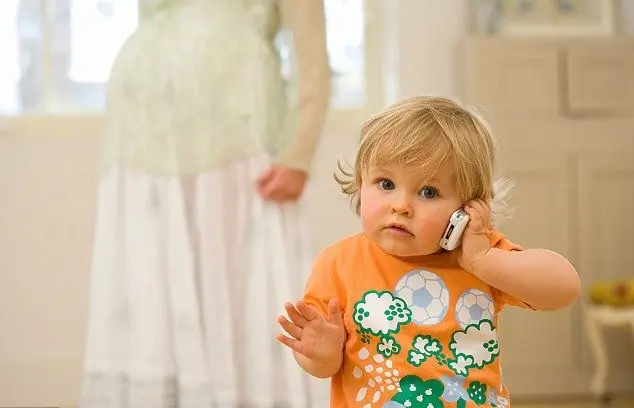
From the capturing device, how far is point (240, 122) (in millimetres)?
1919

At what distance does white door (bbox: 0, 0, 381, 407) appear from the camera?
3.52 meters

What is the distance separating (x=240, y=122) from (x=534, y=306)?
0.94 m

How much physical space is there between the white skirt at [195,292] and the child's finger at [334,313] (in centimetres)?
77

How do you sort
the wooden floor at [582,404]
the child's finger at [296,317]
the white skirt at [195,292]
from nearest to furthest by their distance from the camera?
the child's finger at [296,317], the white skirt at [195,292], the wooden floor at [582,404]

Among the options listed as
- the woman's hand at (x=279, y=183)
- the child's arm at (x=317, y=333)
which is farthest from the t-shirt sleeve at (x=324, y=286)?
the woman's hand at (x=279, y=183)

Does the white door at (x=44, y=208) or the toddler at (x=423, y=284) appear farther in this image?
the white door at (x=44, y=208)

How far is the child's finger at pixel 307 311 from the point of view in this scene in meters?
1.10

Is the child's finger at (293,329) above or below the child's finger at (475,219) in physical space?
below

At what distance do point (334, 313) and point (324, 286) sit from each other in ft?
0.23

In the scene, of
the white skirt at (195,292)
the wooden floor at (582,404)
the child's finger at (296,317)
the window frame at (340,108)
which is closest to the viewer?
the child's finger at (296,317)

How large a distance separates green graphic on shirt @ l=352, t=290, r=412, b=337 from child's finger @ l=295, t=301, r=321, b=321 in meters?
0.07

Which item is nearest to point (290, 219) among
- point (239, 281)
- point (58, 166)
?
point (239, 281)

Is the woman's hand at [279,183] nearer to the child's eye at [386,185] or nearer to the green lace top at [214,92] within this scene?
the green lace top at [214,92]

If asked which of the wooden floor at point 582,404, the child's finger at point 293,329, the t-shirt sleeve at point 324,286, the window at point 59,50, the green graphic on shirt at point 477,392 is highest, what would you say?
the window at point 59,50
